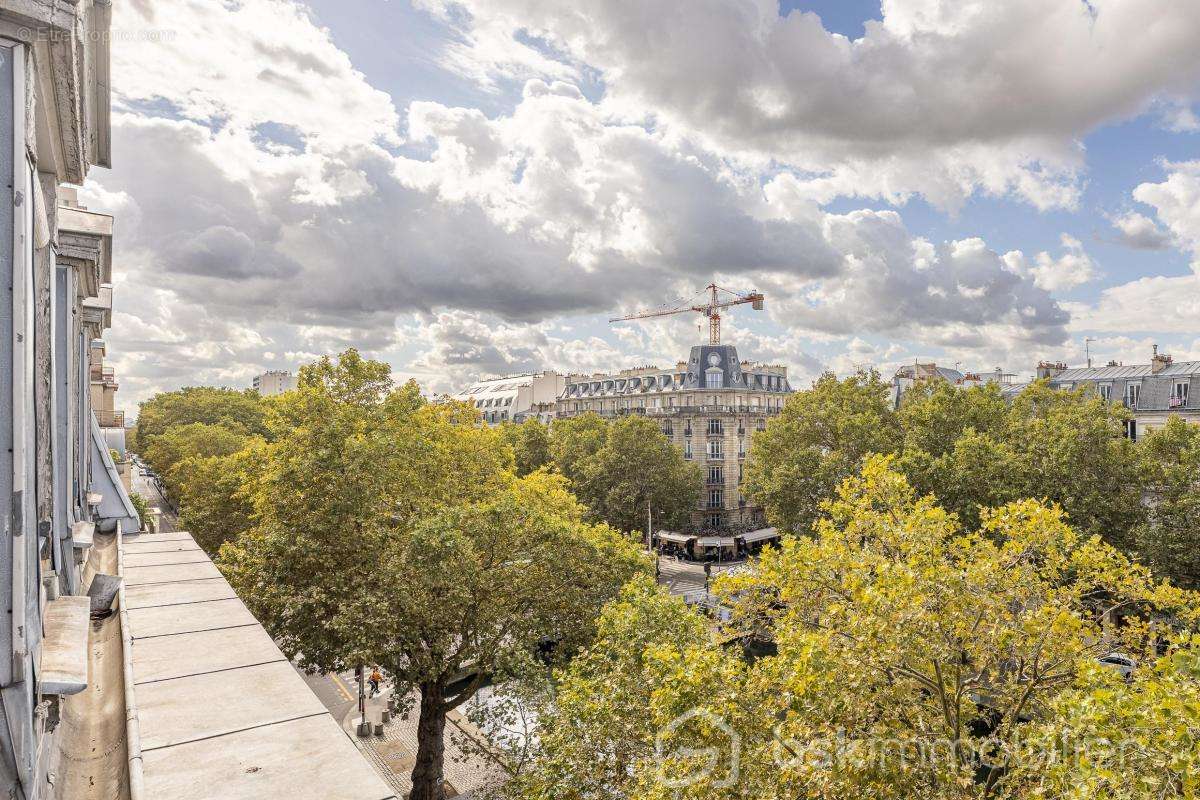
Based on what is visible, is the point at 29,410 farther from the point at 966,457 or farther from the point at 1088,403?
the point at 1088,403

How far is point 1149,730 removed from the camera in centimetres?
526

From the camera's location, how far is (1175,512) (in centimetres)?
2244

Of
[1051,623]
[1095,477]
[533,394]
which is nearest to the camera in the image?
[1051,623]

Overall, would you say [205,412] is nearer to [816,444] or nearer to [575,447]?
[575,447]

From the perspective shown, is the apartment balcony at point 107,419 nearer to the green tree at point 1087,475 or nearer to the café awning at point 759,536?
the green tree at point 1087,475

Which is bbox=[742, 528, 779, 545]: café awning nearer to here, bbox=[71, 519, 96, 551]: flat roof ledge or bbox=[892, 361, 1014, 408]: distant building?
bbox=[892, 361, 1014, 408]: distant building

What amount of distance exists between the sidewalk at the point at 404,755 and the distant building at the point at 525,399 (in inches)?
2159

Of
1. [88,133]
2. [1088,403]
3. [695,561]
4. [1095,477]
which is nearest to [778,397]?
[695,561]

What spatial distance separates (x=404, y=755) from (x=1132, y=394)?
45414 millimetres

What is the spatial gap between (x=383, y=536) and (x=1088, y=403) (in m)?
28.9

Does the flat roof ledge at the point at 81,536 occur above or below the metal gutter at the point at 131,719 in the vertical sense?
above

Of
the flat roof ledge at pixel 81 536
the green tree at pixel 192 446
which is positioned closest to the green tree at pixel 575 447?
the green tree at pixel 192 446

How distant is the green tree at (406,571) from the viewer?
572 inches

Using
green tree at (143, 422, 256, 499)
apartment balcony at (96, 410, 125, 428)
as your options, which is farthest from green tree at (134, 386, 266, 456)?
apartment balcony at (96, 410, 125, 428)
